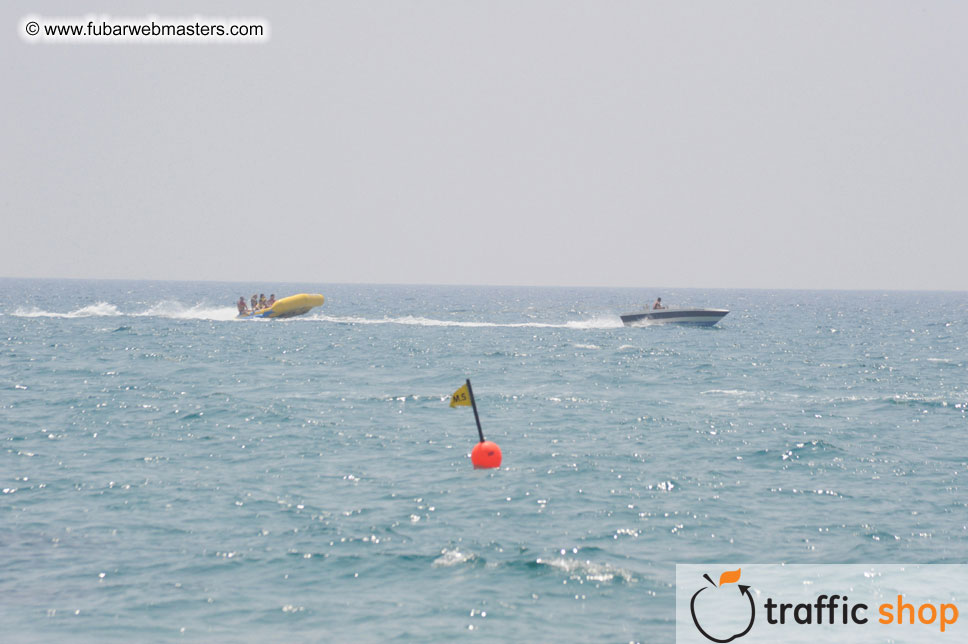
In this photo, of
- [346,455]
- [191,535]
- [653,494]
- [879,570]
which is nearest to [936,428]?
[653,494]

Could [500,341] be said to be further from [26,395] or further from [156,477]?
[156,477]

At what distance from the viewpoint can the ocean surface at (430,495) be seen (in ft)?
39.3

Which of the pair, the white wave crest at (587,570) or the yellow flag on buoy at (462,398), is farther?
the yellow flag on buoy at (462,398)

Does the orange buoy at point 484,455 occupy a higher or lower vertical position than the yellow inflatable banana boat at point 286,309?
lower

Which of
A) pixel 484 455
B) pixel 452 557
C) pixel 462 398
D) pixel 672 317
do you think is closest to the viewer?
pixel 452 557

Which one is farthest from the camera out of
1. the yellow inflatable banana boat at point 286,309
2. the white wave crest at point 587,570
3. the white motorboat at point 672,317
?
the yellow inflatable banana boat at point 286,309

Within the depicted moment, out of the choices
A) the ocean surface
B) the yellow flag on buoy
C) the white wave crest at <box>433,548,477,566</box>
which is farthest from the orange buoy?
the white wave crest at <box>433,548,477,566</box>

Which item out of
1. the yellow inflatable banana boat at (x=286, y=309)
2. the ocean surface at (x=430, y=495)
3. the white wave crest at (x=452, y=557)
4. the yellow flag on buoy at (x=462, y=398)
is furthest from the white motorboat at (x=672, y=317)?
the white wave crest at (x=452, y=557)

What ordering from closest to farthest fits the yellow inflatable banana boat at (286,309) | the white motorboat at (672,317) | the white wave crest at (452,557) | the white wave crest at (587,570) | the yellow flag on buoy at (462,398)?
1. the white wave crest at (587,570)
2. the white wave crest at (452,557)
3. the yellow flag on buoy at (462,398)
4. the white motorboat at (672,317)
5. the yellow inflatable banana boat at (286,309)

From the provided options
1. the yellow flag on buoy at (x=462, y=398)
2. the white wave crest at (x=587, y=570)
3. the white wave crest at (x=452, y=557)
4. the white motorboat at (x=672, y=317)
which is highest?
the white motorboat at (x=672, y=317)

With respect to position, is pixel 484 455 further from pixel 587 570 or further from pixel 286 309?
pixel 286 309

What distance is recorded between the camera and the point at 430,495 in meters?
17.5

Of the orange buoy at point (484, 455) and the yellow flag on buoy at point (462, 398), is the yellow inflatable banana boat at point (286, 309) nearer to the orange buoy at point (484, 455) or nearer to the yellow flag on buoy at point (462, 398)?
the orange buoy at point (484, 455)

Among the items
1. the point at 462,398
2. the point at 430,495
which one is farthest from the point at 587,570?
the point at 430,495
